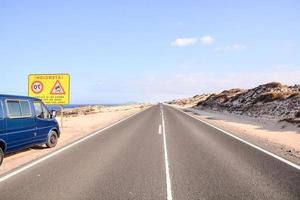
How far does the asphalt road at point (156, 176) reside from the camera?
7727 mm

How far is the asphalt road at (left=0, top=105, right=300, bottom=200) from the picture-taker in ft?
25.3

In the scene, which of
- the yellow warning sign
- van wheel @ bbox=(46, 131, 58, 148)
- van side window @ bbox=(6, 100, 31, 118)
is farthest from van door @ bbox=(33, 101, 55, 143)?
the yellow warning sign

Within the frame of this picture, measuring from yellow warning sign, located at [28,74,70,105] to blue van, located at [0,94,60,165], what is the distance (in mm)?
10407

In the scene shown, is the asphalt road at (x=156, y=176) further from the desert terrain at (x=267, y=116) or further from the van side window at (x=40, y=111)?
the desert terrain at (x=267, y=116)

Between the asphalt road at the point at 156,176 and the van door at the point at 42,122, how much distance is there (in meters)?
1.24

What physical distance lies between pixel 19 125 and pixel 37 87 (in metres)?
14.0

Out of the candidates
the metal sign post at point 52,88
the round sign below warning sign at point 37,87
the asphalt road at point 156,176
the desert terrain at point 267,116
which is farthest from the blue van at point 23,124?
the desert terrain at point 267,116

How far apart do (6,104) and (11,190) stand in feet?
15.8

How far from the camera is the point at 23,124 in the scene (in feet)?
43.3

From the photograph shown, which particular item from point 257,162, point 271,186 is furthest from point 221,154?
point 271,186

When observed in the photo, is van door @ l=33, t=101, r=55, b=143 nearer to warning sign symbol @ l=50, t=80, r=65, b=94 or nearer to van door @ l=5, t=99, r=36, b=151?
van door @ l=5, t=99, r=36, b=151

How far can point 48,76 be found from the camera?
86.5 feet

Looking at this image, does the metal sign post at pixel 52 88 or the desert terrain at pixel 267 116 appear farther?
the metal sign post at pixel 52 88

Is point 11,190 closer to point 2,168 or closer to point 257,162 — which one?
point 2,168
